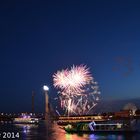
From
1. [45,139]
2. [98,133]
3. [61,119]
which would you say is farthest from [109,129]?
[61,119]

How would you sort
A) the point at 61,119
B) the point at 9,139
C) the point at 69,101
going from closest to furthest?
the point at 9,139 → the point at 69,101 → the point at 61,119

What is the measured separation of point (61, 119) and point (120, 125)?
82.3 meters

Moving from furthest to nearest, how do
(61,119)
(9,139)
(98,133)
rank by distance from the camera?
(61,119)
(98,133)
(9,139)

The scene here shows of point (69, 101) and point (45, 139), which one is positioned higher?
point (69, 101)

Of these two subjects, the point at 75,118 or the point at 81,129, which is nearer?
the point at 81,129

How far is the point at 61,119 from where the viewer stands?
17250 centimetres

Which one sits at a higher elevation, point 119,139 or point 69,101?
point 69,101

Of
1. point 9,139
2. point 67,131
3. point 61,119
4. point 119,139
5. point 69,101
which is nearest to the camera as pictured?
point 9,139

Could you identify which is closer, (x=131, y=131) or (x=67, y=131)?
(x=131, y=131)

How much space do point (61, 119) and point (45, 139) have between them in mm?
93087

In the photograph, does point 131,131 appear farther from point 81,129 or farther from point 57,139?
point 57,139

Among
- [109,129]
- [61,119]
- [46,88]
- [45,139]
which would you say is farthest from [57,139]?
[61,119]

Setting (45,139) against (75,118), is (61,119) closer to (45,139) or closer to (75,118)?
(75,118)

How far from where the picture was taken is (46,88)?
101 meters
